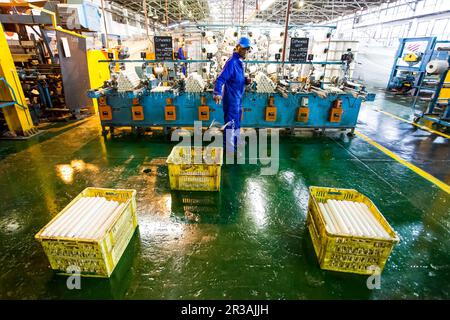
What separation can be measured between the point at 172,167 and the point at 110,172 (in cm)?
141

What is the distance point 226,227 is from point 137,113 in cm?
383

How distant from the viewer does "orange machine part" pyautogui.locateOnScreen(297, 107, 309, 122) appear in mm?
5555

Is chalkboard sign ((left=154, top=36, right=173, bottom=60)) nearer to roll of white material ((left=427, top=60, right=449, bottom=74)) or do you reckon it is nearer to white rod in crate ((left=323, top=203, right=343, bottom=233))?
white rod in crate ((left=323, top=203, right=343, bottom=233))

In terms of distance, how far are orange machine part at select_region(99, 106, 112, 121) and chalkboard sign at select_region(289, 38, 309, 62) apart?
4.22 m

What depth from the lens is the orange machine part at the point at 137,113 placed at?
543 cm

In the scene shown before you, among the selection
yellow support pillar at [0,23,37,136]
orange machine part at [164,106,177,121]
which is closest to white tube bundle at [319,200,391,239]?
orange machine part at [164,106,177,121]

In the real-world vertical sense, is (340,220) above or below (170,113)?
below

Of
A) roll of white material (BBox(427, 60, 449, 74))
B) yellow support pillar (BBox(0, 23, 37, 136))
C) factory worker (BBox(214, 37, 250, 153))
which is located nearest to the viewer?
factory worker (BBox(214, 37, 250, 153))

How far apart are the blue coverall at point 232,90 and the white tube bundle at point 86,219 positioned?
2.40 m

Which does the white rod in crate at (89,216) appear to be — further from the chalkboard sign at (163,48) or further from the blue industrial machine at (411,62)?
the blue industrial machine at (411,62)

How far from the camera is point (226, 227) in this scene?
9.22 feet

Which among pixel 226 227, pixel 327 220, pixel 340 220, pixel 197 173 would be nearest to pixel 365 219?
pixel 340 220

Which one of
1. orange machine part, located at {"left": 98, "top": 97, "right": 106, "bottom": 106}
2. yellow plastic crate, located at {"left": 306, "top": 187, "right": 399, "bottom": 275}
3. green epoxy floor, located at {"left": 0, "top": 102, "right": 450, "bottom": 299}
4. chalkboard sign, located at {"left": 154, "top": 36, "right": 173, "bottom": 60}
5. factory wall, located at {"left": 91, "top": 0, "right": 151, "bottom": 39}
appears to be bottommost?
green epoxy floor, located at {"left": 0, "top": 102, "right": 450, "bottom": 299}

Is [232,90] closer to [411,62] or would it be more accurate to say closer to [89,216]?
[89,216]
